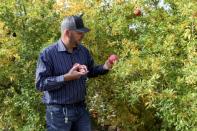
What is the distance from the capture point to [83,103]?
205 inches

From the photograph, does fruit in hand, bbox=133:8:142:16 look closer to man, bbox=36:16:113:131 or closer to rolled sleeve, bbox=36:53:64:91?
man, bbox=36:16:113:131

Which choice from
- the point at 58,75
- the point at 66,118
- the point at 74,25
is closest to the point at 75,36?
the point at 74,25

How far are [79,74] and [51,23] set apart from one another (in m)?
1.43

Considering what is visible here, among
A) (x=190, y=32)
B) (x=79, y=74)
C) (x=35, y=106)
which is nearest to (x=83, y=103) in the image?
(x=79, y=74)

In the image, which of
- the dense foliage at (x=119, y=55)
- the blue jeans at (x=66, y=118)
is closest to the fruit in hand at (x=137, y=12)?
the dense foliage at (x=119, y=55)

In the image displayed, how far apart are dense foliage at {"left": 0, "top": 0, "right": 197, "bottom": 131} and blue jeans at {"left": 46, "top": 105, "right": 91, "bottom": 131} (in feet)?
1.74

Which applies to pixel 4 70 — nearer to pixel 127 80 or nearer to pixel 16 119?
pixel 16 119

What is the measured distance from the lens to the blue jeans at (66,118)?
5.04m

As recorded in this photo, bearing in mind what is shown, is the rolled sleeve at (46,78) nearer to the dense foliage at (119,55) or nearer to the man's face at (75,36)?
the man's face at (75,36)

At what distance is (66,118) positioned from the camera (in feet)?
16.5

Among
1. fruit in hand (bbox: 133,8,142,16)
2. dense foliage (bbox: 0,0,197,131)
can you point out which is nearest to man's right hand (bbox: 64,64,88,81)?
dense foliage (bbox: 0,0,197,131)

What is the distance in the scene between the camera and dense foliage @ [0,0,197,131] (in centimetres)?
528

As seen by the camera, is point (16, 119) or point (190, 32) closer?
point (190, 32)

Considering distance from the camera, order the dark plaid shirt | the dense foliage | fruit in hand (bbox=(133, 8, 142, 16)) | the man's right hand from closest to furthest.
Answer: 1. the man's right hand
2. the dark plaid shirt
3. the dense foliage
4. fruit in hand (bbox=(133, 8, 142, 16))
